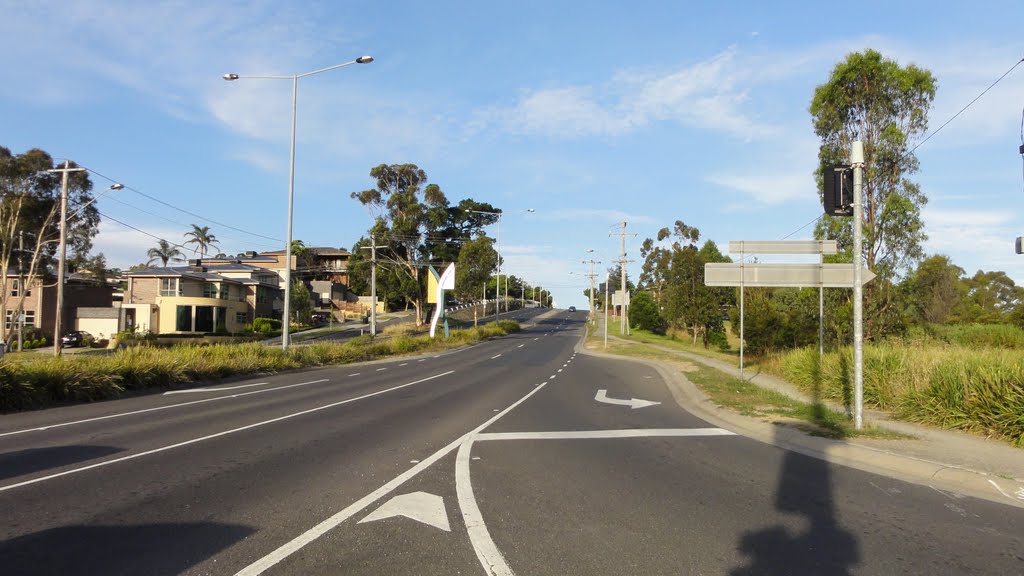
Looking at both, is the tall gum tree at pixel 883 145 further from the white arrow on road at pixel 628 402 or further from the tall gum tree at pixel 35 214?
the tall gum tree at pixel 35 214

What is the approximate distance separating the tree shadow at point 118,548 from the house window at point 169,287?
57.8 m

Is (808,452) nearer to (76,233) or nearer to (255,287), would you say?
(76,233)

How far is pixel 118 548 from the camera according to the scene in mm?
4805

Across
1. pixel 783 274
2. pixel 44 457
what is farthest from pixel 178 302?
pixel 44 457

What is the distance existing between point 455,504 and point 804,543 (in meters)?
3.08

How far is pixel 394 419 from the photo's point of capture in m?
11.8

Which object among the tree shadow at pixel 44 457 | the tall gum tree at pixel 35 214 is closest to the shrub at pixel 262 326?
the tall gum tree at pixel 35 214

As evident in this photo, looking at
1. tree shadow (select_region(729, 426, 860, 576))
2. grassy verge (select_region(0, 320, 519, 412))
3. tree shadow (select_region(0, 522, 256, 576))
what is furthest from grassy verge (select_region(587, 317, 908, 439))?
grassy verge (select_region(0, 320, 519, 412))

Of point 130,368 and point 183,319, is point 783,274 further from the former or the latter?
point 183,319

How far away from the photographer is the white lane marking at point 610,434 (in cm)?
1004

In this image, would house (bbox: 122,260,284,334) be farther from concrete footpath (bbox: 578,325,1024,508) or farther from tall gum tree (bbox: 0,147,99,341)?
concrete footpath (bbox: 578,325,1024,508)

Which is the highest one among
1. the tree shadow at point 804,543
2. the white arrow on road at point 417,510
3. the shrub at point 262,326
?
the tree shadow at point 804,543

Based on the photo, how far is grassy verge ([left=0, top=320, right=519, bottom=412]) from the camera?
13773 mm

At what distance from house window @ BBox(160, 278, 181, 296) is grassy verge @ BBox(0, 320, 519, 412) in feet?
115
